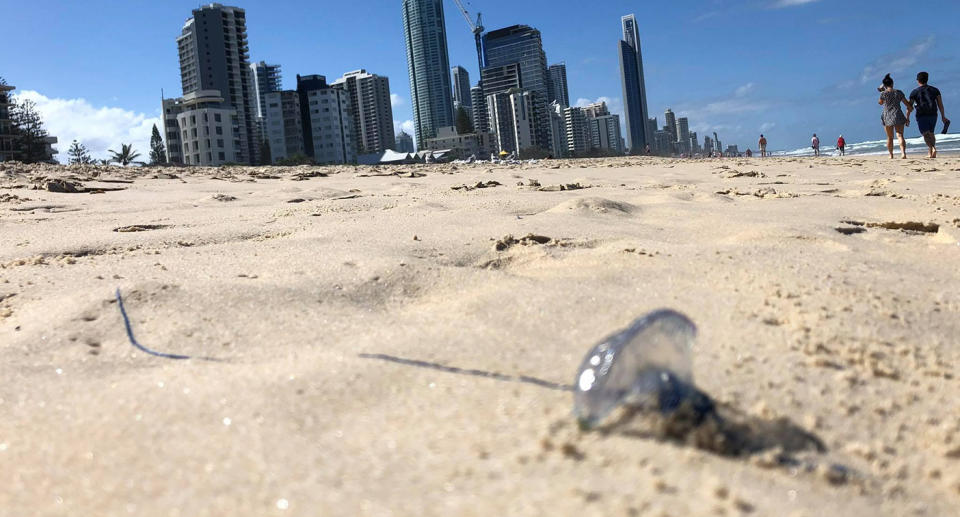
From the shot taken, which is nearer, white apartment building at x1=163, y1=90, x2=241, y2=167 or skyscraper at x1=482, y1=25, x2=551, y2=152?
white apartment building at x1=163, y1=90, x2=241, y2=167

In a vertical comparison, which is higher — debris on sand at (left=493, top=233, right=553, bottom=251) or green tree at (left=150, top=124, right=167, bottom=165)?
green tree at (left=150, top=124, right=167, bottom=165)

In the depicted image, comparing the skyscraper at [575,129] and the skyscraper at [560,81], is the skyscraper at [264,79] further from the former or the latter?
the skyscraper at [560,81]

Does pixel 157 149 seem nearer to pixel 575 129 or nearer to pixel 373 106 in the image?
pixel 373 106

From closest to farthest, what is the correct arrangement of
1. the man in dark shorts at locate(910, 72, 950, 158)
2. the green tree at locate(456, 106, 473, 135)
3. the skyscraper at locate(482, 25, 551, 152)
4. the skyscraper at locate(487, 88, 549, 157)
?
the man in dark shorts at locate(910, 72, 950, 158) → the green tree at locate(456, 106, 473, 135) → the skyscraper at locate(487, 88, 549, 157) → the skyscraper at locate(482, 25, 551, 152)

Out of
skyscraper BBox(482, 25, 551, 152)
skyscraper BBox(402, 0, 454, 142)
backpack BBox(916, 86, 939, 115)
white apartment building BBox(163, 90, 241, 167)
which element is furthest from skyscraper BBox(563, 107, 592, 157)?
backpack BBox(916, 86, 939, 115)

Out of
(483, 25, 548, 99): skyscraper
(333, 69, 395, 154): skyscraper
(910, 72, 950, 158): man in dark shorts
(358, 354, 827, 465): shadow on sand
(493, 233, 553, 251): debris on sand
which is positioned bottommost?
(358, 354, 827, 465): shadow on sand

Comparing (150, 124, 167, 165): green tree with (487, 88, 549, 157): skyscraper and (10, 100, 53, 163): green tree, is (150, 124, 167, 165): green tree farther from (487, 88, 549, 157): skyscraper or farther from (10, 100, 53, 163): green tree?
(487, 88, 549, 157): skyscraper
